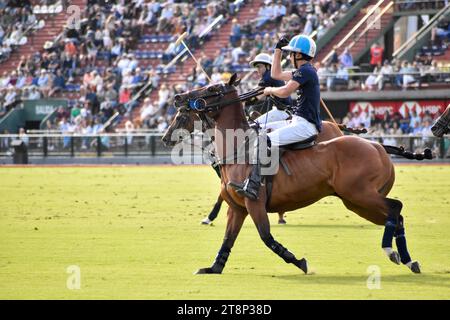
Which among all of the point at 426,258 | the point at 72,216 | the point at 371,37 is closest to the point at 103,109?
the point at 371,37

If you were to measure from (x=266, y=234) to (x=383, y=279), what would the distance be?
1478 millimetres

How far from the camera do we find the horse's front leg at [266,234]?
12500mm

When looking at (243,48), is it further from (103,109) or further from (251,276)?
(251,276)

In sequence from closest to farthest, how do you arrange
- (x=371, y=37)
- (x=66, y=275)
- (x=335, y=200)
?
(x=66, y=275) < (x=335, y=200) < (x=371, y=37)

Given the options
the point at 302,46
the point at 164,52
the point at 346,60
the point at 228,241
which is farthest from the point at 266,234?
the point at 164,52

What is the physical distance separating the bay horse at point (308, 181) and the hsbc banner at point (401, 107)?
25418 millimetres

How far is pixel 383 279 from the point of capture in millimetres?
12086

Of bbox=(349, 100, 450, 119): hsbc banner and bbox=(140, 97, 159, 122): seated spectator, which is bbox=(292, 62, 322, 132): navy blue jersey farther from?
bbox=(140, 97, 159, 122): seated spectator

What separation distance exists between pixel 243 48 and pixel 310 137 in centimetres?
3029

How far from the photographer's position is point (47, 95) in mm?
47188

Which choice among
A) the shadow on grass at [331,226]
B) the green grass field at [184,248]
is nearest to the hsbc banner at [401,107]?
the green grass field at [184,248]

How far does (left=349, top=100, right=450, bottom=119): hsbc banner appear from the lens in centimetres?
3784

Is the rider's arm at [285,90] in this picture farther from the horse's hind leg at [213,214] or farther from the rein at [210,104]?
the horse's hind leg at [213,214]

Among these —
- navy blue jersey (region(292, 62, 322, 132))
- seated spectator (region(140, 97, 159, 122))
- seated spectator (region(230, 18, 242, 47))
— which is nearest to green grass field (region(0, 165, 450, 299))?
navy blue jersey (region(292, 62, 322, 132))
